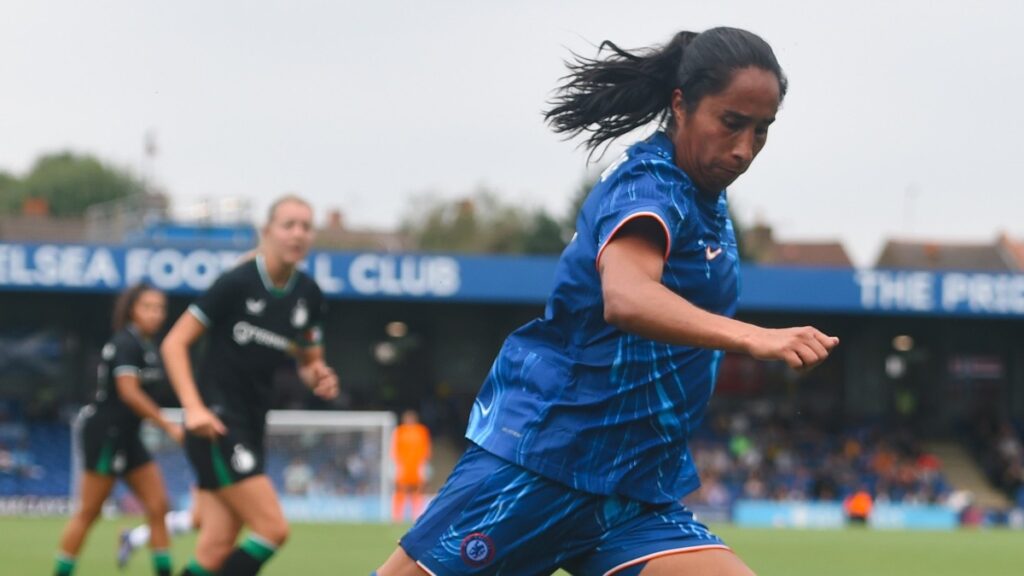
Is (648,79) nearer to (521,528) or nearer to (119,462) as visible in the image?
(521,528)

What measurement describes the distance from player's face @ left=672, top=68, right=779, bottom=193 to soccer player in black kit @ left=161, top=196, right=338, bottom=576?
369 cm

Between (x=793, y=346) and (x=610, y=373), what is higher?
(x=793, y=346)

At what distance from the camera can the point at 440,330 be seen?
3762cm

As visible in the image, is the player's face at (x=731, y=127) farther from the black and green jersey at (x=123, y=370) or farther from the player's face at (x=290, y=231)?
the black and green jersey at (x=123, y=370)

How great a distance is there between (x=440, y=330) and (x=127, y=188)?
48970 millimetres

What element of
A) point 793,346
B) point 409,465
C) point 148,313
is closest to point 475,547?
point 793,346

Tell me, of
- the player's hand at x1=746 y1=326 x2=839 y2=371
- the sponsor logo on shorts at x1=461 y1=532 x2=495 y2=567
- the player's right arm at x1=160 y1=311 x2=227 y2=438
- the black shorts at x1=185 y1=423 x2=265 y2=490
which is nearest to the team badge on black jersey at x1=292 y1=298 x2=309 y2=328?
the player's right arm at x1=160 y1=311 x2=227 y2=438

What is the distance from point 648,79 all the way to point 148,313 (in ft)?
20.4

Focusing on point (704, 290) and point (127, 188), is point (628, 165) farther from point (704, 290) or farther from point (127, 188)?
point (127, 188)

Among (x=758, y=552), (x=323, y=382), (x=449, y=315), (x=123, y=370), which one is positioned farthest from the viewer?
(x=449, y=315)

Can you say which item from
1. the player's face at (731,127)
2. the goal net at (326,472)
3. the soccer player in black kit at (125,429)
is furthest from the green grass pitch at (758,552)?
the player's face at (731,127)

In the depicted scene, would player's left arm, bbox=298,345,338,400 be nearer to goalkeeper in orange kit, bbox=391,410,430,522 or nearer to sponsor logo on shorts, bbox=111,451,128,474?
sponsor logo on shorts, bbox=111,451,128,474

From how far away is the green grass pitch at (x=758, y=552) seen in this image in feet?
40.1

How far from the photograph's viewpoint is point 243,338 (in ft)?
24.2
